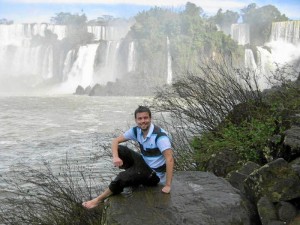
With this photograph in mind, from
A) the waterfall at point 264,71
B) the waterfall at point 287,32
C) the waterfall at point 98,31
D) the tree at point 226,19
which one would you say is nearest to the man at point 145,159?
the waterfall at point 264,71

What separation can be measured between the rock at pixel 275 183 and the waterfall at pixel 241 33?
78.8 meters

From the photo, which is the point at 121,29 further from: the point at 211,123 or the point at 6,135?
the point at 211,123

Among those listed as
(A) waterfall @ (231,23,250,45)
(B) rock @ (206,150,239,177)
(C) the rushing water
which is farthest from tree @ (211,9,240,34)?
(B) rock @ (206,150,239,177)

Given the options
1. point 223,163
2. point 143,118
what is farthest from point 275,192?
point 223,163

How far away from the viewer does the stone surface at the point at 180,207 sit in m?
5.16

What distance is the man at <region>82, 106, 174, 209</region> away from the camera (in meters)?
5.68

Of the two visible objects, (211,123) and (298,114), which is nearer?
(298,114)

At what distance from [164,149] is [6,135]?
1954cm

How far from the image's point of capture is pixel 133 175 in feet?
18.9

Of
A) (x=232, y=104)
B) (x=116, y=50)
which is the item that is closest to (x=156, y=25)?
(x=116, y=50)

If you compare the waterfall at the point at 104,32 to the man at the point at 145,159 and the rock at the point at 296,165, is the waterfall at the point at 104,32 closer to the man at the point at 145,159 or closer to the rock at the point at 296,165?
the rock at the point at 296,165

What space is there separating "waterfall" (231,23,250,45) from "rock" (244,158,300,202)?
78786 mm

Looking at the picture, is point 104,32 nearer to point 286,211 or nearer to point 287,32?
point 287,32

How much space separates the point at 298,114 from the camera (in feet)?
26.8
